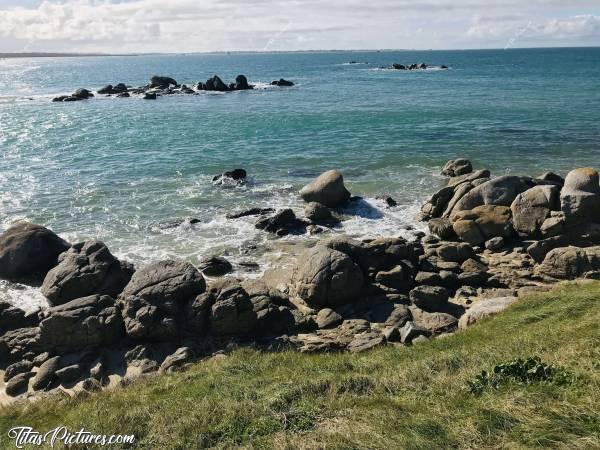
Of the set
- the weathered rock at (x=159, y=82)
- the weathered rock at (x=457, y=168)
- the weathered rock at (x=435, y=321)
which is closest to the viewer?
the weathered rock at (x=435, y=321)

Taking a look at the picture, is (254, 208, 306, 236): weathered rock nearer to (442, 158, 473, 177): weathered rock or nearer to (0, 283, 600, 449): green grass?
(0, 283, 600, 449): green grass

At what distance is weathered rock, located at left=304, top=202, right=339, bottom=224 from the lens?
28094 millimetres

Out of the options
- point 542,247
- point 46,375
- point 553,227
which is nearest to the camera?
point 46,375

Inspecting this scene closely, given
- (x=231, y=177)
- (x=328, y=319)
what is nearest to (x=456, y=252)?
(x=328, y=319)

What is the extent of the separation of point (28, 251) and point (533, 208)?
2452cm

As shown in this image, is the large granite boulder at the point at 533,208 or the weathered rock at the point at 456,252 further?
the large granite boulder at the point at 533,208

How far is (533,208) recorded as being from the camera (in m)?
24.7

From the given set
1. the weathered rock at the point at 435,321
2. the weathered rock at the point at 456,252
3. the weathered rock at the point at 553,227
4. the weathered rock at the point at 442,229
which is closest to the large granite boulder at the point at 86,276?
the weathered rock at the point at 435,321

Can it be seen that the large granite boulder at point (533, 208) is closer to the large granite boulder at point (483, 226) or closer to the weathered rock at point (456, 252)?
the large granite boulder at point (483, 226)

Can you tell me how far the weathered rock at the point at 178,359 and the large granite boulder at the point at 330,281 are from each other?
5.27 metres

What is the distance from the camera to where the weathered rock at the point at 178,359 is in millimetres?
15645

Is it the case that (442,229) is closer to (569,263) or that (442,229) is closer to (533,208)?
(533,208)

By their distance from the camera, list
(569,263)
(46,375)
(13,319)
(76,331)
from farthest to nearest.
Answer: (569,263) < (13,319) < (76,331) < (46,375)

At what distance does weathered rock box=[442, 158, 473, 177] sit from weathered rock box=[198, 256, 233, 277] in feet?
65.0
